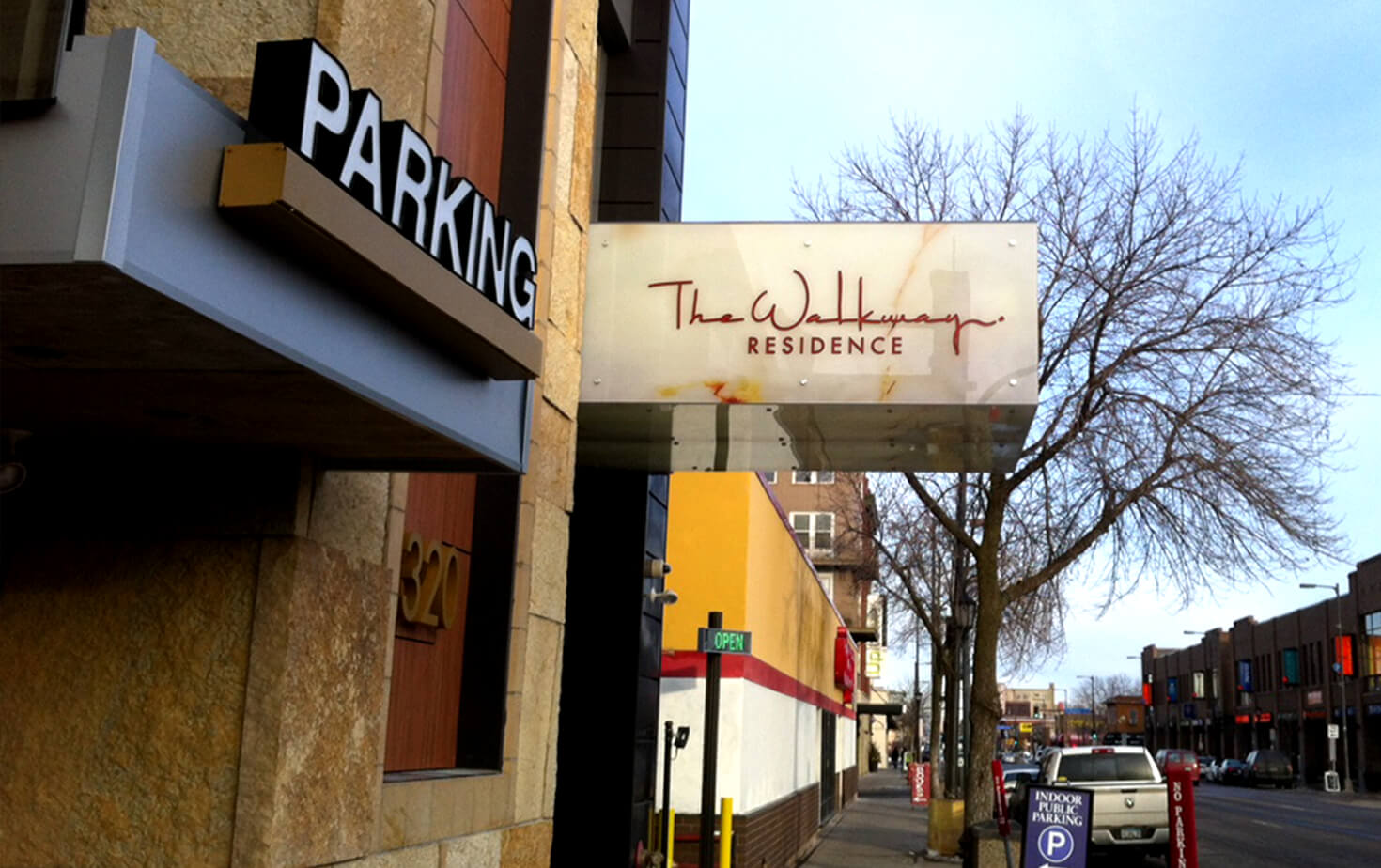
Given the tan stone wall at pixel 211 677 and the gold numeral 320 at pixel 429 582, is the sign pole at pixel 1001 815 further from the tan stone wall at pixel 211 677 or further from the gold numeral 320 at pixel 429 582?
the tan stone wall at pixel 211 677

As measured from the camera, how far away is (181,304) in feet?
10.6

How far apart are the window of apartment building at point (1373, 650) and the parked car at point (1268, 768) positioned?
5.12 m

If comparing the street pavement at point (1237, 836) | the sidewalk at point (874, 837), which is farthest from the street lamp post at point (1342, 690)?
the sidewalk at point (874, 837)

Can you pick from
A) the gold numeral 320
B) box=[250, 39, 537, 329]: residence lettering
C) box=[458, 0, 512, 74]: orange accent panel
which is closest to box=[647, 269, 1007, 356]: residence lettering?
box=[458, 0, 512, 74]: orange accent panel

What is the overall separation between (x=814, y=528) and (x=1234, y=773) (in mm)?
22259

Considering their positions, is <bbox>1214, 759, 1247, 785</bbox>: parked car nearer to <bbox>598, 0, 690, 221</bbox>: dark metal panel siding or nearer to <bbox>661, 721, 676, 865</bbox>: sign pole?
<bbox>661, 721, 676, 865</bbox>: sign pole

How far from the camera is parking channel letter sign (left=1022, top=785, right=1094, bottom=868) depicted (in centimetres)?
1095

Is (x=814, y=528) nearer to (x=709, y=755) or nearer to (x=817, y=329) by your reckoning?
(x=709, y=755)

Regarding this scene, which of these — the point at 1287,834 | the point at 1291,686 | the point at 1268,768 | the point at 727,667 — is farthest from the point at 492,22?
the point at 1291,686

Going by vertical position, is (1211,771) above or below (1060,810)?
below

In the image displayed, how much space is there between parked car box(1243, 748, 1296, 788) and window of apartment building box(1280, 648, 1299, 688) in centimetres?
1364

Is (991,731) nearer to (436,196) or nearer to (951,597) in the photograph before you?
(951,597)

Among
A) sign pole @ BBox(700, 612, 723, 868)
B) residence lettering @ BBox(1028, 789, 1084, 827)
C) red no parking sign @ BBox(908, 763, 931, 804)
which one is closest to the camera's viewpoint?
sign pole @ BBox(700, 612, 723, 868)

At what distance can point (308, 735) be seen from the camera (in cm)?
495
